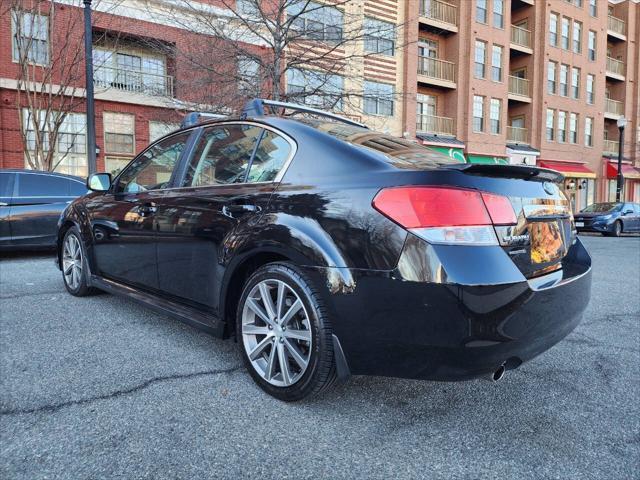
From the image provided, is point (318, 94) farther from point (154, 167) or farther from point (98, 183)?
point (154, 167)

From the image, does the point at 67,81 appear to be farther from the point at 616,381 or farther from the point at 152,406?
the point at 616,381

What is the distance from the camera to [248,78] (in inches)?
471

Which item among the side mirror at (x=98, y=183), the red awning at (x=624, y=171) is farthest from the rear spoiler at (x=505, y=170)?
the red awning at (x=624, y=171)

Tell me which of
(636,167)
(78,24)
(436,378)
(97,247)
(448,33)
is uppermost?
(448,33)

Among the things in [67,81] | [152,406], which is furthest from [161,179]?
[67,81]

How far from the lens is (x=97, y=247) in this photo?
415 cm

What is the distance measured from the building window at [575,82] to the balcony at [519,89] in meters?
4.14

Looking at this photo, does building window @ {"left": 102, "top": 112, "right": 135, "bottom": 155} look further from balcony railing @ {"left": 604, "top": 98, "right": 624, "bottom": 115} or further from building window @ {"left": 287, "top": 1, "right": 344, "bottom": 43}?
balcony railing @ {"left": 604, "top": 98, "right": 624, "bottom": 115}

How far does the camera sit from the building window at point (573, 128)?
3034cm

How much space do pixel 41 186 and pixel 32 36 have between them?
7.09 m

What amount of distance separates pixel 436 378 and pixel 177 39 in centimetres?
1460

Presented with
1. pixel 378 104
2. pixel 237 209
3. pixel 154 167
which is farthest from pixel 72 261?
pixel 378 104

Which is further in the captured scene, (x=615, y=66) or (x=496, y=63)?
(x=615, y=66)

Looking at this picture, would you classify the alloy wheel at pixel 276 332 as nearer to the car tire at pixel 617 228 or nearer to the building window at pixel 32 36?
the building window at pixel 32 36
